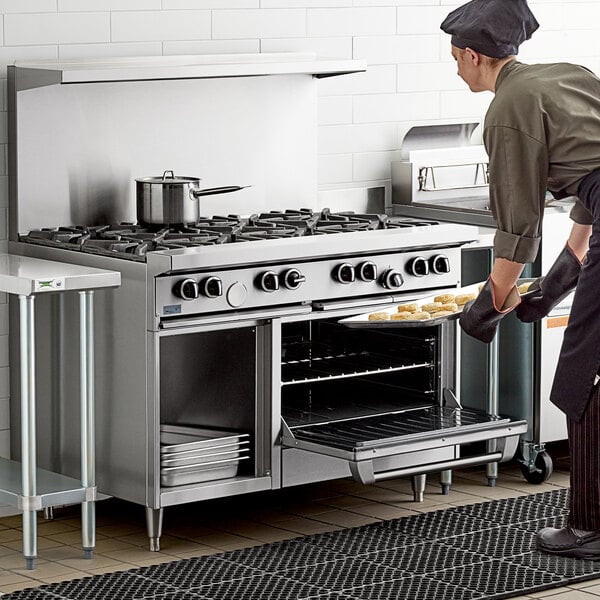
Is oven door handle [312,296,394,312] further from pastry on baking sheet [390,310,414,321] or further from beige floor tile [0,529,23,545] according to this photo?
beige floor tile [0,529,23,545]

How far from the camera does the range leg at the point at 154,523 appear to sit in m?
4.84

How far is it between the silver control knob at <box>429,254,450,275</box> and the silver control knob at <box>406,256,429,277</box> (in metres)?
0.04

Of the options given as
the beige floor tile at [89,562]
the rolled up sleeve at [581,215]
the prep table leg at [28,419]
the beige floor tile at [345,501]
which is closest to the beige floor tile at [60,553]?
the beige floor tile at [89,562]

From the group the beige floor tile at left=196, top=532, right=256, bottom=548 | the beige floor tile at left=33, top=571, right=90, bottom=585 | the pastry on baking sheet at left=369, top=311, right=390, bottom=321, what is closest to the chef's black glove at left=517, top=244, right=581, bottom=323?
the pastry on baking sheet at left=369, top=311, right=390, bottom=321

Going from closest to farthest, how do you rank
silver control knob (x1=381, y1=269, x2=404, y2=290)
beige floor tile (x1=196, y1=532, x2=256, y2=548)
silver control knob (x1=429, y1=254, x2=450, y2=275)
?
beige floor tile (x1=196, y1=532, x2=256, y2=548) < silver control knob (x1=381, y1=269, x2=404, y2=290) < silver control knob (x1=429, y1=254, x2=450, y2=275)

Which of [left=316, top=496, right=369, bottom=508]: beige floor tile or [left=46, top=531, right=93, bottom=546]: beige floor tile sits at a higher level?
[left=316, top=496, right=369, bottom=508]: beige floor tile

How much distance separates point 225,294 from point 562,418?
163 cm

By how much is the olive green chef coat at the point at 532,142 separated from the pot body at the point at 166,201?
1220 millimetres

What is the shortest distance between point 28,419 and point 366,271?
4.11ft

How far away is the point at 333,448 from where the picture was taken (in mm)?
4875

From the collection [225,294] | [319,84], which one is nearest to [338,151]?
[319,84]

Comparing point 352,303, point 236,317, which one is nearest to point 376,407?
point 352,303

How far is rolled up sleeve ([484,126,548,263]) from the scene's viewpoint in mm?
4375

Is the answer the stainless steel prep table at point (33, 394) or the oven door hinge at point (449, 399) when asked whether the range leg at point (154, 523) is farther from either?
the oven door hinge at point (449, 399)
